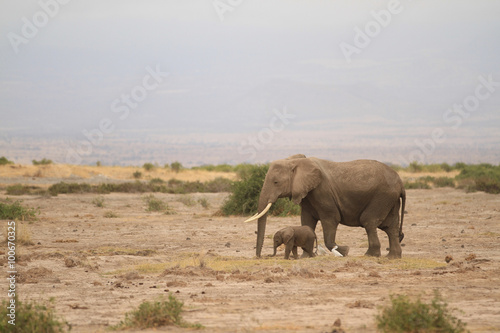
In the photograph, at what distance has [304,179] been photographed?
14375 mm

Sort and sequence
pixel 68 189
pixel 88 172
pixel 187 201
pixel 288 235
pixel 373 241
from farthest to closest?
pixel 88 172 < pixel 68 189 < pixel 187 201 < pixel 373 241 < pixel 288 235

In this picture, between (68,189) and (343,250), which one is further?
(68,189)

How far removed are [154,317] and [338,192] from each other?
22.8 feet

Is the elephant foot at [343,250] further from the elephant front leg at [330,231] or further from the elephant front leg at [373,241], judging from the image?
the elephant front leg at [373,241]

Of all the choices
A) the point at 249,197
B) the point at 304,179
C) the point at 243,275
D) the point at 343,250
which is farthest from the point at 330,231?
the point at 249,197

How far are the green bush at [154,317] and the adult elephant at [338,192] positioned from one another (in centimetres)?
580

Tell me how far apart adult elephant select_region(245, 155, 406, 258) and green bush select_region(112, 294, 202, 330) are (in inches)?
228

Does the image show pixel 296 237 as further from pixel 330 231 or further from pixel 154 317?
pixel 154 317

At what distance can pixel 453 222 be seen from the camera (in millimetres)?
23203

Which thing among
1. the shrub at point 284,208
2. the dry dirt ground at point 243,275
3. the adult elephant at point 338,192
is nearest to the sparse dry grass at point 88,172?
the shrub at point 284,208

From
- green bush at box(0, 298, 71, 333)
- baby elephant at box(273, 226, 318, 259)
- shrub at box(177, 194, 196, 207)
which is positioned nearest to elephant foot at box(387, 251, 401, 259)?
baby elephant at box(273, 226, 318, 259)

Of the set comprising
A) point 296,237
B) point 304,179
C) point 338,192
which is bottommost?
point 296,237

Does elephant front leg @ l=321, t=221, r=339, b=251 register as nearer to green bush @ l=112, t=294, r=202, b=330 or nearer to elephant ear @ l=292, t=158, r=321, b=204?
elephant ear @ l=292, t=158, r=321, b=204

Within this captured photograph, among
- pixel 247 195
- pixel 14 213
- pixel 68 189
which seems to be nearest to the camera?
pixel 14 213
